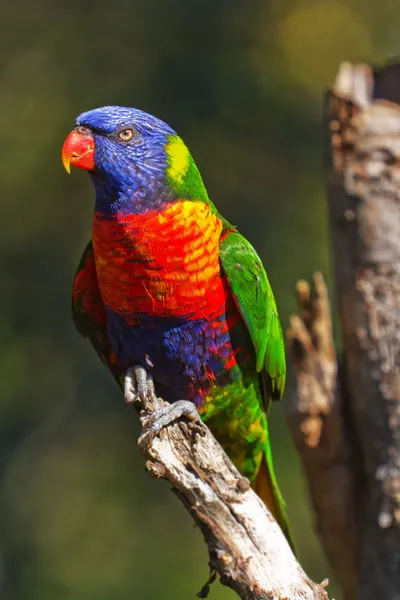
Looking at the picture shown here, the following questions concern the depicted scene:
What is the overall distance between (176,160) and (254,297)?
0.60 metres

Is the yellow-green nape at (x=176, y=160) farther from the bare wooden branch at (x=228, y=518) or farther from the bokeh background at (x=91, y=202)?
the bokeh background at (x=91, y=202)

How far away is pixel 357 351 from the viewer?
3719 millimetres

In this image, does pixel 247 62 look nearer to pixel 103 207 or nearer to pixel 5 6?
pixel 5 6

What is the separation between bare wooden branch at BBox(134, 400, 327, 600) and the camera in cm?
274

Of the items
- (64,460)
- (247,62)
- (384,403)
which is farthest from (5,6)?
(384,403)

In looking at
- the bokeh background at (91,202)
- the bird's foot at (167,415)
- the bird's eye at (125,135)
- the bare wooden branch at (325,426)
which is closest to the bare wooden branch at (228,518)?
the bird's foot at (167,415)

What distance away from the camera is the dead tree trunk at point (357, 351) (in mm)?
3580

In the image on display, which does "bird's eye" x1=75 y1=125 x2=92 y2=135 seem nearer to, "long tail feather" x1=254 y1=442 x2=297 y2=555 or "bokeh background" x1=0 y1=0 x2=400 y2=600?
"long tail feather" x1=254 y1=442 x2=297 y2=555

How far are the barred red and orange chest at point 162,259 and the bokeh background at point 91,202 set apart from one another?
132 inches

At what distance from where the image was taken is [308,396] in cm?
379

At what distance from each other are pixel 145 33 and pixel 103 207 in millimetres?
4214

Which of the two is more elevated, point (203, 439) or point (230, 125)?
point (230, 125)

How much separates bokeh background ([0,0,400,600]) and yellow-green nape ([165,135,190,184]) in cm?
335

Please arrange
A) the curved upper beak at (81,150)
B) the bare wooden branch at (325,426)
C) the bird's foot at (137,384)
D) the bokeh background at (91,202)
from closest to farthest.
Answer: the curved upper beak at (81,150) → the bird's foot at (137,384) → the bare wooden branch at (325,426) → the bokeh background at (91,202)
